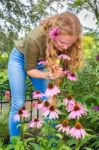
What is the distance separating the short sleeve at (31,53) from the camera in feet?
12.8

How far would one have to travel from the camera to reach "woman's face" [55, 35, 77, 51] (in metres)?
3.63

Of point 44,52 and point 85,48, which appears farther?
point 85,48

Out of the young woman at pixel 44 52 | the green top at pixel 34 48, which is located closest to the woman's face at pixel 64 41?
the young woman at pixel 44 52

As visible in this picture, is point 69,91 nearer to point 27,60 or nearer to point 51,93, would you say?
point 27,60

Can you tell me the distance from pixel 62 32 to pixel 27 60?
1.61 feet

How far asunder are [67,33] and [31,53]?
1.42ft

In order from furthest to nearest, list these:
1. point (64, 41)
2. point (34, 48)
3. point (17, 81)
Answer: point (17, 81) < point (34, 48) < point (64, 41)

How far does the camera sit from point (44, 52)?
3.98 m

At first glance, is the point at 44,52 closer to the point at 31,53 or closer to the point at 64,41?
the point at 31,53

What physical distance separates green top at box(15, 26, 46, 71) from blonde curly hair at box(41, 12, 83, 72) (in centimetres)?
8

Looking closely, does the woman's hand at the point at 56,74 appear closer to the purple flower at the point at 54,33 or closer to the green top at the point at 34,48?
the purple flower at the point at 54,33

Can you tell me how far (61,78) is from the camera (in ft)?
12.2

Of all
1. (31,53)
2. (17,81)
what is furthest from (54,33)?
(17,81)

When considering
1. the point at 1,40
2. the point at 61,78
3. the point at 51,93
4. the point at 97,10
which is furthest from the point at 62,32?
the point at 97,10
